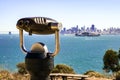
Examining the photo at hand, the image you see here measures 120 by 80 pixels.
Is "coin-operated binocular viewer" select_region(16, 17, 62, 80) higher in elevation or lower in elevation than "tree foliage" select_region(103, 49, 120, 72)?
higher

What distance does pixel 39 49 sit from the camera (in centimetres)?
285

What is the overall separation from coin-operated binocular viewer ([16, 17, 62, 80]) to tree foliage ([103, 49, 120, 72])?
706 inches

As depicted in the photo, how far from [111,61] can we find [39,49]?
1866 cm

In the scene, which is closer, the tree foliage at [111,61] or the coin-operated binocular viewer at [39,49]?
the coin-operated binocular viewer at [39,49]

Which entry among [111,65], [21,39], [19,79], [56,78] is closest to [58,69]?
[56,78]

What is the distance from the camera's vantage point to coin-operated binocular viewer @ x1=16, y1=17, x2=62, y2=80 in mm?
2775

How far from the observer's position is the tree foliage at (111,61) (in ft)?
67.7

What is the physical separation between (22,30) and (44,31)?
0.67 ft

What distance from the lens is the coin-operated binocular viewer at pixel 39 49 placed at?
2.78 m

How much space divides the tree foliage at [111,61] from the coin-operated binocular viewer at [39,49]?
17936 mm

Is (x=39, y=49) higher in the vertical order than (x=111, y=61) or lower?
higher

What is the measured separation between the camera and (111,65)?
2156cm

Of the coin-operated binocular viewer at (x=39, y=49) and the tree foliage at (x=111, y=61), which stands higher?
the coin-operated binocular viewer at (x=39, y=49)

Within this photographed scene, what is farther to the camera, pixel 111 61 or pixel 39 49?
pixel 111 61
